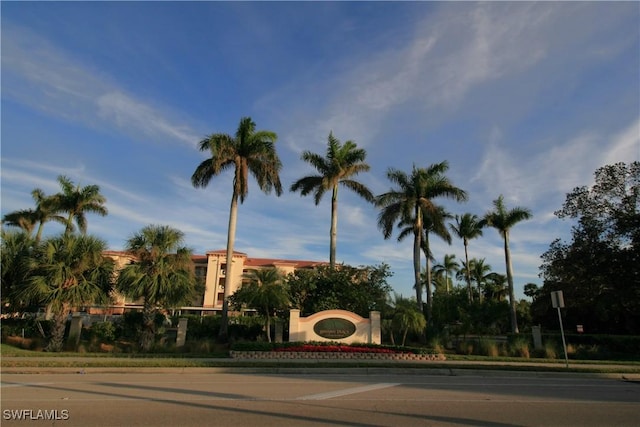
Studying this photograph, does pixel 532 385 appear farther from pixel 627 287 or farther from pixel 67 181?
pixel 67 181

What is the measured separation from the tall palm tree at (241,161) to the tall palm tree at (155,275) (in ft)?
14.7

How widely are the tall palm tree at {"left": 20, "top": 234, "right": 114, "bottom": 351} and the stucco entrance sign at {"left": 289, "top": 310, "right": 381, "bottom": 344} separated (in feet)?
34.9

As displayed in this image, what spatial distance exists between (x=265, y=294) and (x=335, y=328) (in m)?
4.40

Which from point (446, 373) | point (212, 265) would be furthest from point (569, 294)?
point (212, 265)

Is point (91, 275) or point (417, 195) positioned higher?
point (417, 195)

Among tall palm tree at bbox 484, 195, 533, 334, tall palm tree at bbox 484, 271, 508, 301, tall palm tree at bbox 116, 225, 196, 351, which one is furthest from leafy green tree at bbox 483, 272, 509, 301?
tall palm tree at bbox 116, 225, 196, 351

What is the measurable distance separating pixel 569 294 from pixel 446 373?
21.7 metres

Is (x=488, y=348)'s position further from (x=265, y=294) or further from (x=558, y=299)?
(x=265, y=294)

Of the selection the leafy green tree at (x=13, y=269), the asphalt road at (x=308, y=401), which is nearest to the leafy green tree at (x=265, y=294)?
the asphalt road at (x=308, y=401)

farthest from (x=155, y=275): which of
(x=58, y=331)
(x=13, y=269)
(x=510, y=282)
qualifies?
(x=510, y=282)

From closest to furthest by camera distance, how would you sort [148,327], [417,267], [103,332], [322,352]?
[322,352] → [148,327] → [103,332] → [417,267]

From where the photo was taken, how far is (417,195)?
102ft

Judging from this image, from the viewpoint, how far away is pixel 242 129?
92.1 ft

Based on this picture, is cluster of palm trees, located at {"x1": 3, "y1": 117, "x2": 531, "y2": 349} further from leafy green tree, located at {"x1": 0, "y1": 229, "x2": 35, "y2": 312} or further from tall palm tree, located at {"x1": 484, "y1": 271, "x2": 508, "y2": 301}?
tall palm tree, located at {"x1": 484, "y1": 271, "x2": 508, "y2": 301}
